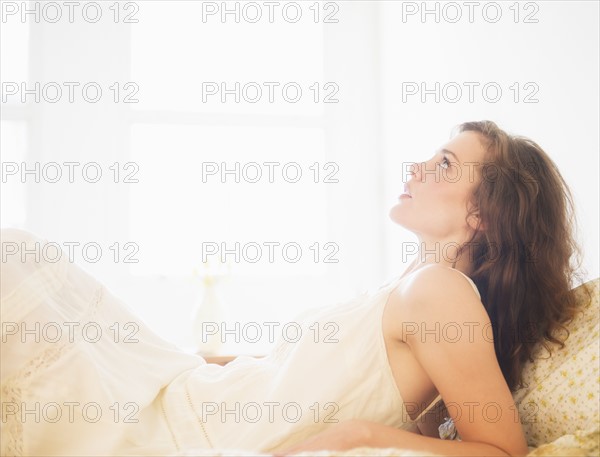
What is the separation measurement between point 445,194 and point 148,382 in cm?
74

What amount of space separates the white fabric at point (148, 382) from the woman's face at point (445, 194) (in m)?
0.20

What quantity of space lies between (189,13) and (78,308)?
8.76 feet

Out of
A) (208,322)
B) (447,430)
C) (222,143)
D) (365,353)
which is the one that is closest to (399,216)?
(365,353)

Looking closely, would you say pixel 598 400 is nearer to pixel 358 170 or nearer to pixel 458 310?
pixel 458 310

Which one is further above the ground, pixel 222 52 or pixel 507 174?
pixel 222 52

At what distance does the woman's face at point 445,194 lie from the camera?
1.39 metres

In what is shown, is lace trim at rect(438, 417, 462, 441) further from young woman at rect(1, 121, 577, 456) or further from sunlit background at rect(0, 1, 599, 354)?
sunlit background at rect(0, 1, 599, 354)

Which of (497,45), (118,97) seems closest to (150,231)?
(118,97)

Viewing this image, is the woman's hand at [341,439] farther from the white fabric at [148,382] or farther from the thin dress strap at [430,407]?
the thin dress strap at [430,407]

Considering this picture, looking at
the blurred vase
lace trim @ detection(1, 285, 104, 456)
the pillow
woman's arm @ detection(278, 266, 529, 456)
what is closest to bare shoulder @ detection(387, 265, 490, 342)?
woman's arm @ detection(278, 266, 529, 456)

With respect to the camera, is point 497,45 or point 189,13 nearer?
point 497,45

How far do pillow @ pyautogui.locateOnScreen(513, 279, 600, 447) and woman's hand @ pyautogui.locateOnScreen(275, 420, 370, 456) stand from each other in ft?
1.14

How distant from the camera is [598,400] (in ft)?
3.41

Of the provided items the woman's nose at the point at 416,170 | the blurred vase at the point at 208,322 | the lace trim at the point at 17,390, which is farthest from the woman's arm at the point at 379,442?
the blurred vase at the point at 208,322
